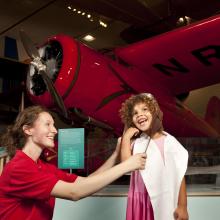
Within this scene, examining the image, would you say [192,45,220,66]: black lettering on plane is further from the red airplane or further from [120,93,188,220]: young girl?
[120,93,188,220]: young girl

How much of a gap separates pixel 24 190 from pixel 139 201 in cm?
40

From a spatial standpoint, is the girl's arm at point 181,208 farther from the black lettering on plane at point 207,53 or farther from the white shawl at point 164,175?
the black lettering on plane at point 207,53

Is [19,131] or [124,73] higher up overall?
[124,73]

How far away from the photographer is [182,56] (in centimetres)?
273

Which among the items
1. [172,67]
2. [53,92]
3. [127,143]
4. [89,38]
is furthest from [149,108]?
[89,38]

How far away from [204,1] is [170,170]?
2.88 m

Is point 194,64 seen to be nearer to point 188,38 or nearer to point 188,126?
point 188,38

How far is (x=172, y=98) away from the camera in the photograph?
3.12 metres

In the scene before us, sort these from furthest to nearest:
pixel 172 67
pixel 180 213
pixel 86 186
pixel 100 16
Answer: pixel 100 16 → pixel 172 67 → pixel 180 213 → pixel 86 186

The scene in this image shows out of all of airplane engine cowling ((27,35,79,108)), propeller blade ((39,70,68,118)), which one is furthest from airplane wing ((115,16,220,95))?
propeller blade ((39,70,68,118))

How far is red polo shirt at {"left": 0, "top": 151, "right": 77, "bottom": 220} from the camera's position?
1.02m

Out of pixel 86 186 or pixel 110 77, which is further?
pixel 110 77

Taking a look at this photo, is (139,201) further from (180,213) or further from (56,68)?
(56,68)

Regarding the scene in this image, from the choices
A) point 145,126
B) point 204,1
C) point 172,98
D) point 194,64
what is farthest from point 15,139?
point 204,1
